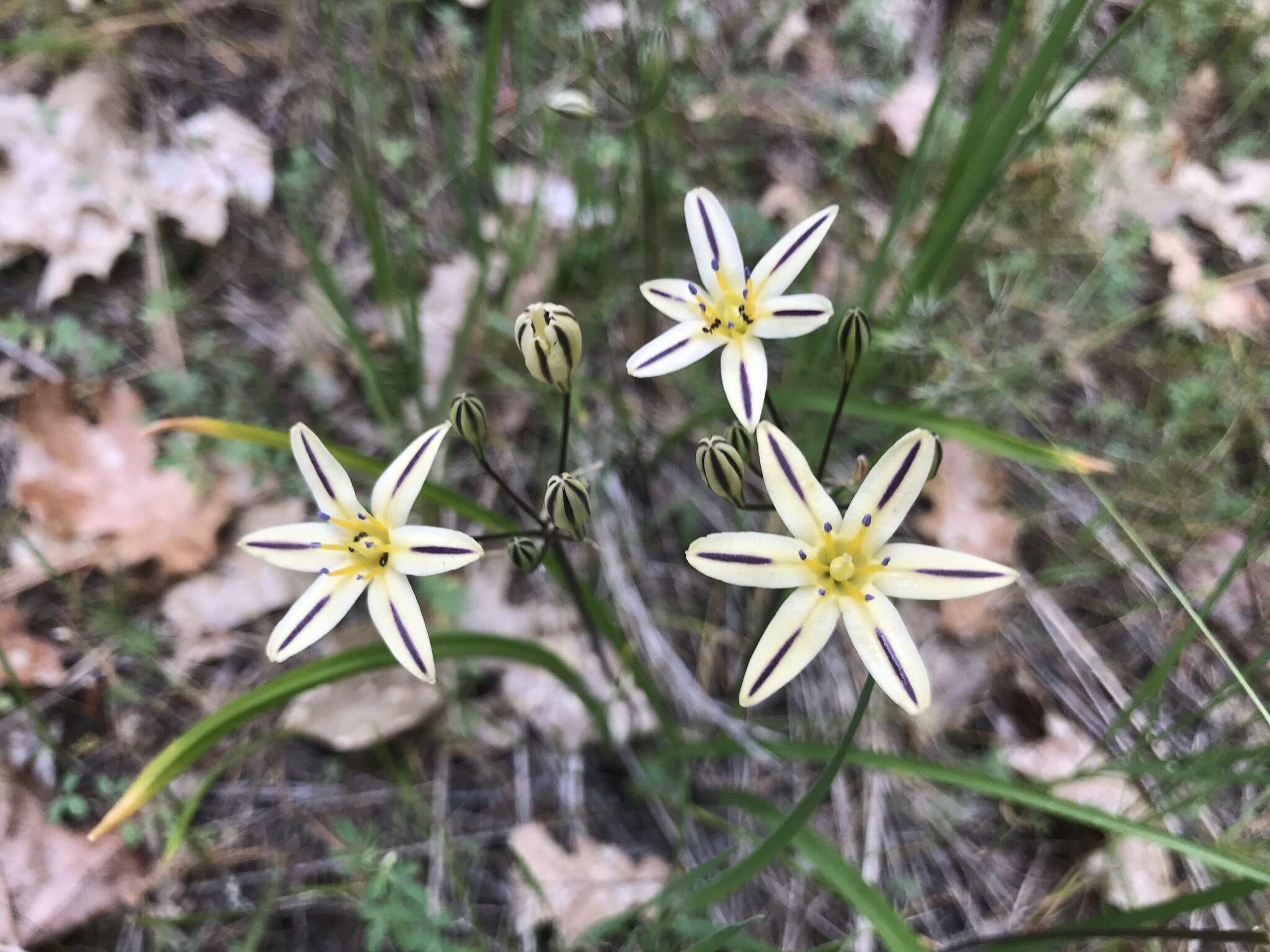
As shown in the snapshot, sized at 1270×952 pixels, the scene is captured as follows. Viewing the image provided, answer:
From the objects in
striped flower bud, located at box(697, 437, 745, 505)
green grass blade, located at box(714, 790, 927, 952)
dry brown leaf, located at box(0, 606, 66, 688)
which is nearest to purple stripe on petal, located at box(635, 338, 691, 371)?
striped flower bud, located at box(697, 437, 745, 505)

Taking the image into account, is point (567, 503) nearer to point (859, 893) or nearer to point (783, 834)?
point (783, 834)

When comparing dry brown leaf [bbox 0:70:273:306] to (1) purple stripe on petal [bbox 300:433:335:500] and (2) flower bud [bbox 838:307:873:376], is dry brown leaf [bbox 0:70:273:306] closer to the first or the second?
(1) purple stripe on petal [bbox 300:433:335:500]

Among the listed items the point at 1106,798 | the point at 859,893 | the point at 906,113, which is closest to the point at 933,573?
the point at 859,893

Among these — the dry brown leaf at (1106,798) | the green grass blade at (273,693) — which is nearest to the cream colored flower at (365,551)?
the green grass blade at (273,693)

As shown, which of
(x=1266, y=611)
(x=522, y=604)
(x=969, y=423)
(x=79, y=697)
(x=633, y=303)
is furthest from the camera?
(x=633, y=303)

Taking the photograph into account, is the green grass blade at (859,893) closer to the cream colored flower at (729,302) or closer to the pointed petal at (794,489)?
the pointed petal at (794,489)

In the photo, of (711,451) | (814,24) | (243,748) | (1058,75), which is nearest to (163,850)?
(243,748)

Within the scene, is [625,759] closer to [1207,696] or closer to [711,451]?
[711,451]
